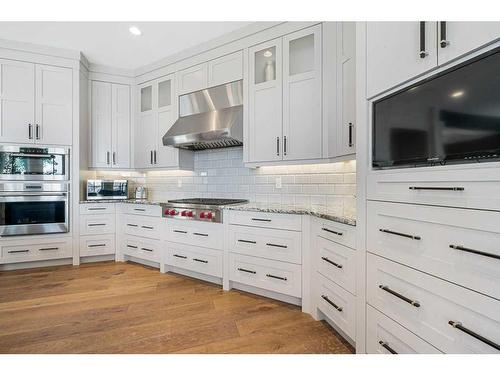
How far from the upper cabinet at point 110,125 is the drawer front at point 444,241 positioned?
3.69 meters

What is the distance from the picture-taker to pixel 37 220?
327 cm

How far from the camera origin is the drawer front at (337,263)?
1.65m

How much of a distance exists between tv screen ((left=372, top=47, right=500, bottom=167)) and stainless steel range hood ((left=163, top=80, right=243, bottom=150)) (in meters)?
1.65

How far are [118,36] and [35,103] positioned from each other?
1.42m

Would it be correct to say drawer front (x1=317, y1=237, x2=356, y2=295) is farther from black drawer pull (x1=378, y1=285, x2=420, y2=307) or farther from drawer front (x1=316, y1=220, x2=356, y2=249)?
black drawer pull (x1=378, y1=285, x2=420, y2=307)

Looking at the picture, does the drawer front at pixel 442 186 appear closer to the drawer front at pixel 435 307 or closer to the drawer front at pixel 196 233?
the drawer front at pixel 435 307

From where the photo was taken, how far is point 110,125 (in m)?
3.81

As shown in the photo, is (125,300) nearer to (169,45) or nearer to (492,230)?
(492,230)

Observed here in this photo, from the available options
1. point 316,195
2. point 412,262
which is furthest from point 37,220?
point 412,262

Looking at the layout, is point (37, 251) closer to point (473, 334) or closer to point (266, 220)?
point (266, 220)

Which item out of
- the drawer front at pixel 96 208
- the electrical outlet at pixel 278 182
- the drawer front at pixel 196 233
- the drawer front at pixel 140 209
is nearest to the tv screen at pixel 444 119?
the electrical outlet at pixel 278 182

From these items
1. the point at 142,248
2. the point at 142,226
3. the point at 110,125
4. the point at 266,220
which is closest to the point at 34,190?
the point at 110,125

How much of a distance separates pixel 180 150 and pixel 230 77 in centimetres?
120

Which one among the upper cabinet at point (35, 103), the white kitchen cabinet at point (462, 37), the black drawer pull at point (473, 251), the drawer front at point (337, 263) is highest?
the upper cabinet at point (35, 103)
